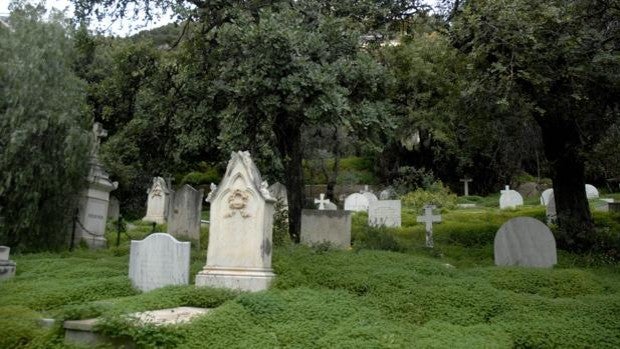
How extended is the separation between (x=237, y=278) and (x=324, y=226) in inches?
164

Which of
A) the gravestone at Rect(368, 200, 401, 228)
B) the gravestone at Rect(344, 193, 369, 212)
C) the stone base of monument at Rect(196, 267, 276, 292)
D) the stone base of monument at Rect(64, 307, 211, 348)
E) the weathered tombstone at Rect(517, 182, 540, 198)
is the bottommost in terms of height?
the stone base of monument at Rect(64, 307, 211, 348)

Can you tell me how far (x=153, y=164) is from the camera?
51.9ft

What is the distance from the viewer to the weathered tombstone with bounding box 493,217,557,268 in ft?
33.7

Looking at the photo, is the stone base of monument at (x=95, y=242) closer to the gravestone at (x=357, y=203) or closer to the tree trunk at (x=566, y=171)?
the tree trunk at (x=566, y=171)

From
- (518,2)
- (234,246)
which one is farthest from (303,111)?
(518,2)

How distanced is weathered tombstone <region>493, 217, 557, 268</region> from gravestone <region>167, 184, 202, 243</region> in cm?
778

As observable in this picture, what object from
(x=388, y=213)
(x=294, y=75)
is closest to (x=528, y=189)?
(x=388, y=213)

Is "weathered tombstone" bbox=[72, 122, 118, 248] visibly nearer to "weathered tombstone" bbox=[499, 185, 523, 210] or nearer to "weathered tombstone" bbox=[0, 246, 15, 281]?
"weathered tombstone" bbox=[0, 246, 15, 281]

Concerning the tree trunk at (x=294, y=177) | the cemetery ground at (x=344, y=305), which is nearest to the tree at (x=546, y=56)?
the cemetery ground at (x=344, y=305)

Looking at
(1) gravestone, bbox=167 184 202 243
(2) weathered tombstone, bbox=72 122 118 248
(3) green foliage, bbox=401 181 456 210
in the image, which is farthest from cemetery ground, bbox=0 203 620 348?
(3) green foliage, bbox=401 181 456 210

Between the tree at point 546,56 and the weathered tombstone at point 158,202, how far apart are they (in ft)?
49.8

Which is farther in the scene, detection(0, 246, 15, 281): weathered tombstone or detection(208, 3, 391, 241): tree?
detection(208, 3, 391, 241): tree

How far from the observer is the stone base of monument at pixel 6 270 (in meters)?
8.48

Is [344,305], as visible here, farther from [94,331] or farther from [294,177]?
[294,177]
